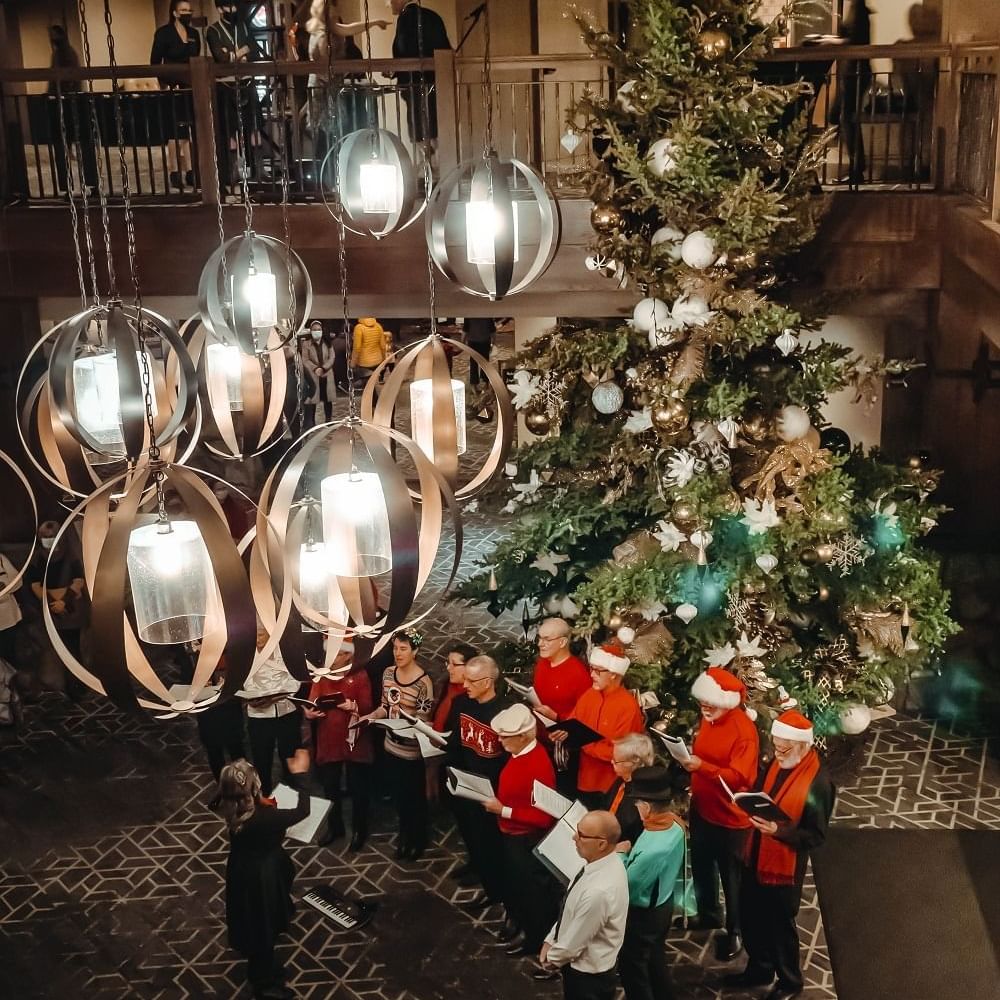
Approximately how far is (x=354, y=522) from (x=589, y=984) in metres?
3.00

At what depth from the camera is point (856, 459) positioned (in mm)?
8117

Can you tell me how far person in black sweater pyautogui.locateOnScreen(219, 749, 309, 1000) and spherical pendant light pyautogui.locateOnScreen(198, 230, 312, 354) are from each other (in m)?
2.27

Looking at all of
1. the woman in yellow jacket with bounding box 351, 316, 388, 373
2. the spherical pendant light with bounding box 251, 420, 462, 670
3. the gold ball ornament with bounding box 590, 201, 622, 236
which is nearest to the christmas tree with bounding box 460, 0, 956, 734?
the gold ball ornament with bounding box 590, 201, 622, 236

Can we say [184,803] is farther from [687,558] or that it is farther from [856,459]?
[856,459]

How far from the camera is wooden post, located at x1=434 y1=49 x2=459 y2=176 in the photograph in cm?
853

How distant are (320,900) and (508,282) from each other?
3.90 metres

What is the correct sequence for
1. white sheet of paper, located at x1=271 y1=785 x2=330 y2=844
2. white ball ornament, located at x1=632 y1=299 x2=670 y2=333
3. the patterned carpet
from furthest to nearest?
white ball ornament, located at x1=632 y1=299 x2=670 y2=333
the patterned carpet
white sheet of paper, located at x1=271 y1=785 x2=330 y2=844

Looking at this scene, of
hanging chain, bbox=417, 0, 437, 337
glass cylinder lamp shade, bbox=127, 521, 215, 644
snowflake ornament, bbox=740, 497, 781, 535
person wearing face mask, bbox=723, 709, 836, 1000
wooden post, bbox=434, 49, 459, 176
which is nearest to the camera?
glass cylinder lamp shade, bbox=127, 521, 215, 644

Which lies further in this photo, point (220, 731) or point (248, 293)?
point (220, 731)

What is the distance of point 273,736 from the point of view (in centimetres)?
780

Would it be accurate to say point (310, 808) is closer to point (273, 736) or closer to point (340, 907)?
point (340, 907)

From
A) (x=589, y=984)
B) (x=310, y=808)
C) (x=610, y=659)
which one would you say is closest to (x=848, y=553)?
(x=610, y=659)

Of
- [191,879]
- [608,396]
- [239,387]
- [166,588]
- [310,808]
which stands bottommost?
[191,879]

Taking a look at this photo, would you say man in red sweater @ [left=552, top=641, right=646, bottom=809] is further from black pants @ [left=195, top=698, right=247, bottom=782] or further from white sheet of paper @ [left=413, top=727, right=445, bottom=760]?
black pants @ [left=195, top=698, right=247, bottom=782]
